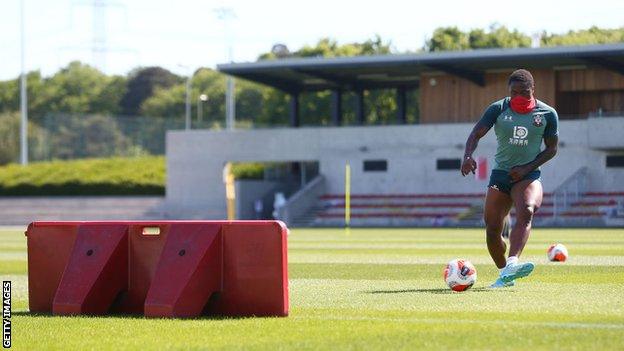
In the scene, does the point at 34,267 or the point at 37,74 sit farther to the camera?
the point at 37,74

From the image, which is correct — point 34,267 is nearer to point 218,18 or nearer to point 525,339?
point 525,339

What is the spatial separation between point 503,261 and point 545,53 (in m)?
43.9

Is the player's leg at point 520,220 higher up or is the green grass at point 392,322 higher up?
the player's leg at point 520,220

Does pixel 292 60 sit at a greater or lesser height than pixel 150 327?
greater

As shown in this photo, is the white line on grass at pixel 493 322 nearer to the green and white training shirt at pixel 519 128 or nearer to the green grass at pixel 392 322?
the green grass at pixel 392 322

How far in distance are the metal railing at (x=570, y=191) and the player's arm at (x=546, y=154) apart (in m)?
41.8

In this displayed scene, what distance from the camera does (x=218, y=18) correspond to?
9381cm

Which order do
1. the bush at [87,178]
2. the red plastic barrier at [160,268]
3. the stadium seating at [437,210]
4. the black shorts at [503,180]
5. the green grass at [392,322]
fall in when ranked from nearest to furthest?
the green grass at [392,322]
the red plastic barrier at [160,268]
the black shorts at [503,180]
the stadium seating at [437,210]
the bush at [87,178]

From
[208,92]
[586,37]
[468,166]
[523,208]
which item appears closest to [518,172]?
[523,208]

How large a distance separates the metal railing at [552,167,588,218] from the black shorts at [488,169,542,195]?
4172 centimetres

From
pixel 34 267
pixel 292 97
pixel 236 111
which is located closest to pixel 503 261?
pixel 34 267

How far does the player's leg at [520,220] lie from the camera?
508 inches

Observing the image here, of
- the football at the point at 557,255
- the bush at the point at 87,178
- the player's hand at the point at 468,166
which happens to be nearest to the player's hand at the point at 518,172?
the player's hand at the point at 468,166

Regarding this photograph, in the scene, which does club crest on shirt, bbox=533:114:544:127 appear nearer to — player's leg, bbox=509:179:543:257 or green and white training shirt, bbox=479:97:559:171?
green and white training shirt, bbox=479:97:559:171
